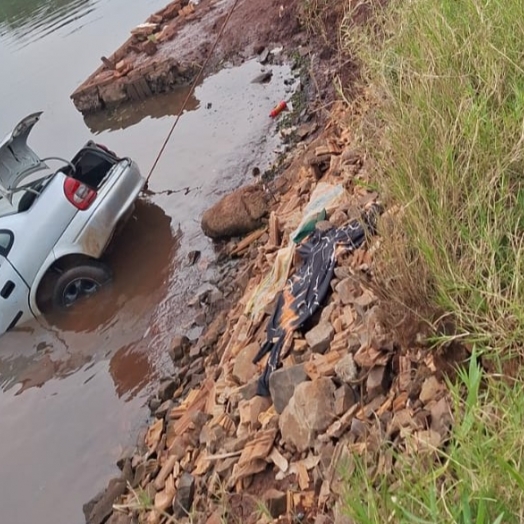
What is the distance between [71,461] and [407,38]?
5019 millimetres

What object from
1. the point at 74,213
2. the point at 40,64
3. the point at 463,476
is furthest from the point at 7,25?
the point at 463,476

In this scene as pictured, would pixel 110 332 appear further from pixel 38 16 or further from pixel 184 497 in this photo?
pixel 38 16

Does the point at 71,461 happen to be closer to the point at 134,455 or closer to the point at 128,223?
the point at 134,455

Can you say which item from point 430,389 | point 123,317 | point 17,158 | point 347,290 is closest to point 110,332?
point 123,317

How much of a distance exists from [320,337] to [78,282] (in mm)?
5024

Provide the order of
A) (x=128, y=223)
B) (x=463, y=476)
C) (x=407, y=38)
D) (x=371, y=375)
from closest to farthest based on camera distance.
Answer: (x=463, y=476), (x=371, y=375), (x=407, y=38), (x=128, y=223)

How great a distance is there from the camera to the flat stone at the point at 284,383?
4.36m

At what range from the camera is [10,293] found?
825cm

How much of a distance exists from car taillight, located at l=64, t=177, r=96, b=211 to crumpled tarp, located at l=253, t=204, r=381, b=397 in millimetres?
3771

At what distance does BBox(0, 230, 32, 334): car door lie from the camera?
8.04 meters

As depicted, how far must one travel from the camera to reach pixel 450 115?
3924 mm

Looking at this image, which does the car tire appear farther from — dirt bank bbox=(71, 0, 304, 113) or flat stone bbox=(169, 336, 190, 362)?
dirt bank bbox=(71, 0, 304, 113)

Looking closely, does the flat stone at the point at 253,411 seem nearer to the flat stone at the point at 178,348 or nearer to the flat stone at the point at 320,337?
the flat stone at the point at 320,337

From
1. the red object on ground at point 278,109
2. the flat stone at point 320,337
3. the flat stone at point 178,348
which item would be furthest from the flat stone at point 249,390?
the red object on ground at point 278,109
